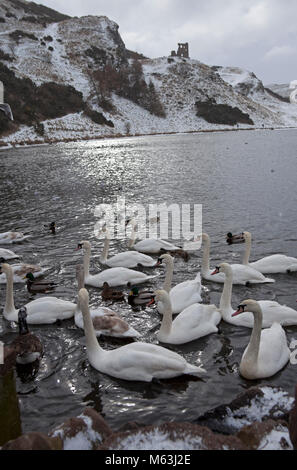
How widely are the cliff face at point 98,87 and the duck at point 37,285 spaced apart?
143 ft

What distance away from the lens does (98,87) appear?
83188mm

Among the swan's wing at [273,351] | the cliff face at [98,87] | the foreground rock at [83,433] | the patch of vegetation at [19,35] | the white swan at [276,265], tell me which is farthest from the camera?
the patch of vegetation at [19,35]

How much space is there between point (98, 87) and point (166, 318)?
274 feet

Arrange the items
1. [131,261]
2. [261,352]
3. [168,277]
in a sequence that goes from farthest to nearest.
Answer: [131,261], [168,277], [261,352]

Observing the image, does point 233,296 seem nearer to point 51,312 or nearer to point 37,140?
point 51,312


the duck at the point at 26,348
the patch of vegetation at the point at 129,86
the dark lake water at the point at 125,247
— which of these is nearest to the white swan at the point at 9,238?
the dark lake water at the point at 125,247

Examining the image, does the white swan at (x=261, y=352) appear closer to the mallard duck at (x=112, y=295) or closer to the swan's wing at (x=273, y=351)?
the swan's wing at (x=273, y=351)

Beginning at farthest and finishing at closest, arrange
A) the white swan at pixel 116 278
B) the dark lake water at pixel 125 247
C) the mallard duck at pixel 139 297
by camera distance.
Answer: the white swan at pixel 116 278
the mallard duck at pixel 139 297
the dark lake water at pixel 125 247

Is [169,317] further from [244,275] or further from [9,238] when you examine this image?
[9,238]


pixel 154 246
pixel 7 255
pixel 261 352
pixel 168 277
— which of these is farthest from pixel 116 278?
pixel 261 352

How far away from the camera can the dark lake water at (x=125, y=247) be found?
5.68m

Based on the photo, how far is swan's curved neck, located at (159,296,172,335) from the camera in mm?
6992
